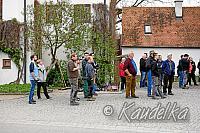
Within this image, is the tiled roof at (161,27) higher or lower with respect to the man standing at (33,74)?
higher

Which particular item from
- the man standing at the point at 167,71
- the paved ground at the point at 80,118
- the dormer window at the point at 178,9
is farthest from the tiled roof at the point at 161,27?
the paved ground at the point at 80,118

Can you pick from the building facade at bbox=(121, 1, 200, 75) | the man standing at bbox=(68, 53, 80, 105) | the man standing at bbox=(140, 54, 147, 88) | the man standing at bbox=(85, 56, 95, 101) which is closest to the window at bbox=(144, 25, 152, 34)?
the building facade at bbox=(121, 1, 200, 75)

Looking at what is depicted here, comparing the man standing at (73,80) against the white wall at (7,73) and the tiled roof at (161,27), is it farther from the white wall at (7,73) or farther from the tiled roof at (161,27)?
the tiled roof at (161,27)

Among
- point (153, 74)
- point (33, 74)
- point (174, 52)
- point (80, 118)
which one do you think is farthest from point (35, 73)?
point (174, 52)

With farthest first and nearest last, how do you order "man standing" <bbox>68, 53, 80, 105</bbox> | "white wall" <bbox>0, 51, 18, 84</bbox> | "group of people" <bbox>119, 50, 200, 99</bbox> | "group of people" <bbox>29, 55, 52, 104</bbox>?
"white wall" <bbox>0, 51, 18, 84</bbox> → "group of people" <bbox>119, 50, 200, 99</bbox> → "group of people" <bbox>29, 55, 52, 104</bbox> → "man standing" <bbox>68, 53, 80, 105</bbox>

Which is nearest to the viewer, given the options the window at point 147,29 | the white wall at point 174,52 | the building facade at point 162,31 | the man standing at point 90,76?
the man standing at point 90,76

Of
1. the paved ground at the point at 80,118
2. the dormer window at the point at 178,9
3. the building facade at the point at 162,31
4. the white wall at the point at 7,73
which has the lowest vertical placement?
the paved ground at the point at 80,118

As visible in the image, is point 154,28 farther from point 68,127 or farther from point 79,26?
point 68,127

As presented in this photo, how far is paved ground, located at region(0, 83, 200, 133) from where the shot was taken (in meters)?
10.5

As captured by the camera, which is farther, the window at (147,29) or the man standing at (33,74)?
the window at (147,29)

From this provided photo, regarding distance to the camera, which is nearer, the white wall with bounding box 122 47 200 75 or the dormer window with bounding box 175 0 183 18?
the white wall with bounding box 122 47 200 75

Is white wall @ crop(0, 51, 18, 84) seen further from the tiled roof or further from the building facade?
the tiled roof

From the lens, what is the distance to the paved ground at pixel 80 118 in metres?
10.5

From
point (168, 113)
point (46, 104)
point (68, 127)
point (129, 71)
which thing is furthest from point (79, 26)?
point (68, 127)
